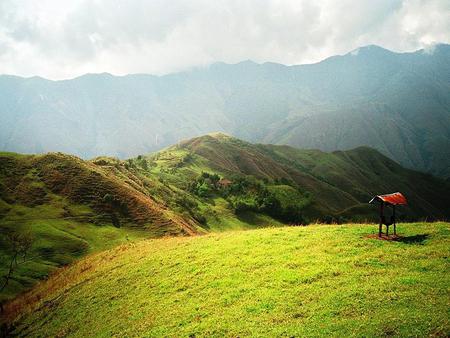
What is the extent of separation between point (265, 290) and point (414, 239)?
10.6m

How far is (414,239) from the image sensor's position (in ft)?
74.2

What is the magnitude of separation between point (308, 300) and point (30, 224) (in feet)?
123

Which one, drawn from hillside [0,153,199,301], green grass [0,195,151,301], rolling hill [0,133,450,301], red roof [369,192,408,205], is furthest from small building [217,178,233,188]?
red roof [369,192,408,205]

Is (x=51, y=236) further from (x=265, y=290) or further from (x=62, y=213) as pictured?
(x=265, y=290)

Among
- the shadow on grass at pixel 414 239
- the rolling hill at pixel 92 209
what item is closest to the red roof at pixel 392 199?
the shadow on grass at pixel 414 239

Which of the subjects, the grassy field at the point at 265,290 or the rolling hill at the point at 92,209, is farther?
the rolling hill at the point at 92,209

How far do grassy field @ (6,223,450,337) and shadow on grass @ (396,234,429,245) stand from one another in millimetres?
116

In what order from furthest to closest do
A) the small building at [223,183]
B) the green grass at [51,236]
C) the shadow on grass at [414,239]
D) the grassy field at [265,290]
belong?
the small building at [223,183], the green grass at [51,236], the shadow on grass at [414,239], the grassy field at [265,290]

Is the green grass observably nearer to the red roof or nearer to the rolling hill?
the rolling hill

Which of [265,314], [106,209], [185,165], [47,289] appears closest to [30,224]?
[106,209]

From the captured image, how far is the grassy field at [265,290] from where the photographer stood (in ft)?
51.0

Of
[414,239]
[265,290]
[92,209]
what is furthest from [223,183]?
[265,290]

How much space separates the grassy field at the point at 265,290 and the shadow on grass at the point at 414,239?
116 millimetres

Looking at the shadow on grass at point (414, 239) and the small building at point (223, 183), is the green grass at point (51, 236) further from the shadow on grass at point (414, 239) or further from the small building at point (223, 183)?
the small building at point (223, 183)
